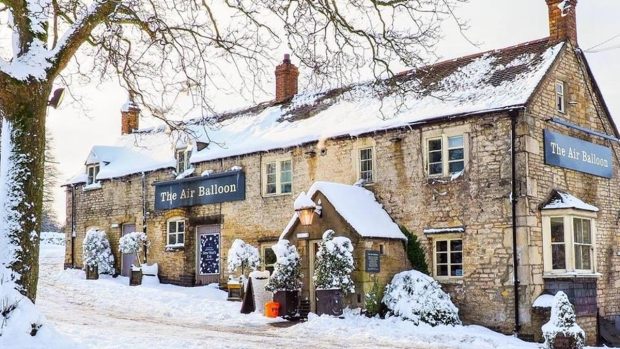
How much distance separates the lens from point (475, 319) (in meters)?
17.9

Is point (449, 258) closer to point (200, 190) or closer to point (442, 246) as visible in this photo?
point (442, 246)

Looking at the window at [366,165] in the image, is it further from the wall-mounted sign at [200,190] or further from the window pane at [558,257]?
the window pane at [558,257]

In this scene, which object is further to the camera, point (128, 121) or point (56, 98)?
point (128, 121)

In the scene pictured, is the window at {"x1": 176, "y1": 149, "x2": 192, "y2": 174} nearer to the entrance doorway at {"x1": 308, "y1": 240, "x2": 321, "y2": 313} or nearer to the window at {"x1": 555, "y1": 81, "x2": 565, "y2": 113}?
the entrance doorway at {"x1": 308, "y1": 240, "x2": 321, "y2": 313}

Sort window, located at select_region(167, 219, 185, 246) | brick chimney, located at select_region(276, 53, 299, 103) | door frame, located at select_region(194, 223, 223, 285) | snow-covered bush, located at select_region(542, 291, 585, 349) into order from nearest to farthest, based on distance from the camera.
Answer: snow-covered bush, located at select_region(542, 291, 585, 349) → door frame, located at select_region(194, 223, 223, 285) → window, located at select_region(167, 219, 185, 246) → brick chimney, located at select_region(276, 53, 299, 103)

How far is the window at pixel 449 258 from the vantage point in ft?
61.2

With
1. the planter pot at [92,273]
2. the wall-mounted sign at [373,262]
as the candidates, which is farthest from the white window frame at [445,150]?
the planter pot at [92,273]

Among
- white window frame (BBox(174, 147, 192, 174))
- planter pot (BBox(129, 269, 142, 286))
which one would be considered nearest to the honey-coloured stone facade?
white window frame (BBox(174, 147, 192, 174))

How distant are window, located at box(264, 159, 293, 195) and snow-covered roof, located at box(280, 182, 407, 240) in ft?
9.32

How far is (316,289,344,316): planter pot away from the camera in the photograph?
57.7 feet

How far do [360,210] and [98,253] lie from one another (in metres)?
13.3

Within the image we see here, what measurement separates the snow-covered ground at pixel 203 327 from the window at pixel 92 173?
7586mm

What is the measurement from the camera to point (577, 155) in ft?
64.5

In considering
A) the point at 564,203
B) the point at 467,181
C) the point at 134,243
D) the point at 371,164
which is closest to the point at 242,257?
the point at 371,164
